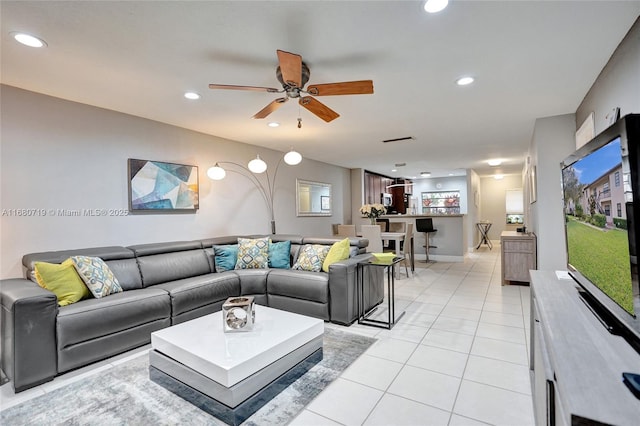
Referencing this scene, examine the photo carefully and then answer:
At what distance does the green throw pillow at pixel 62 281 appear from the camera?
252 centimetres

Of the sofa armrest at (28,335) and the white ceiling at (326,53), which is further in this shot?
the sofa armrest at (28,335)

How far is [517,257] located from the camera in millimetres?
4965

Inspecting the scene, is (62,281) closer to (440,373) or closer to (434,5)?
(440,373)

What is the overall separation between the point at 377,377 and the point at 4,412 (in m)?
2.47

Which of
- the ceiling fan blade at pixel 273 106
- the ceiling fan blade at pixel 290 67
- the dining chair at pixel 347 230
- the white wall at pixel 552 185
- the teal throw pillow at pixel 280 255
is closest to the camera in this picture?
the ceiling fan blade at pixel 290 67

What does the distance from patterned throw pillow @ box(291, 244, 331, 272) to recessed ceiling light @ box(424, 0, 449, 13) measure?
2.73m

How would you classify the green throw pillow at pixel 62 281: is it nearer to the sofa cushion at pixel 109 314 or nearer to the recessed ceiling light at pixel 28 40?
the sofa cushion at pixel 109 314

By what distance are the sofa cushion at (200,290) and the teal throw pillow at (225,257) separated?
25 cm

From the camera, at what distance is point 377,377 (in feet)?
7.49

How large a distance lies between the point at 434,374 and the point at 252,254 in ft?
8.54

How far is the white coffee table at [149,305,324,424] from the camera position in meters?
1.83

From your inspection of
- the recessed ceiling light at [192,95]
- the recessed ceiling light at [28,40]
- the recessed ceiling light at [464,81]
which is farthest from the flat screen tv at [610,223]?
the recessed ceiling light at [28,40]

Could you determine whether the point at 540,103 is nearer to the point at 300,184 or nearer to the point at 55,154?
the point at 300,184

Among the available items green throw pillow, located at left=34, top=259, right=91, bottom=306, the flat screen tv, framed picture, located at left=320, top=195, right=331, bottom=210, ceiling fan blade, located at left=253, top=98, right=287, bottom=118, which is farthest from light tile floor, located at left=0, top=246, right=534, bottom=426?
framed picture, located at left=320, top=195, right=331, bottom=210
